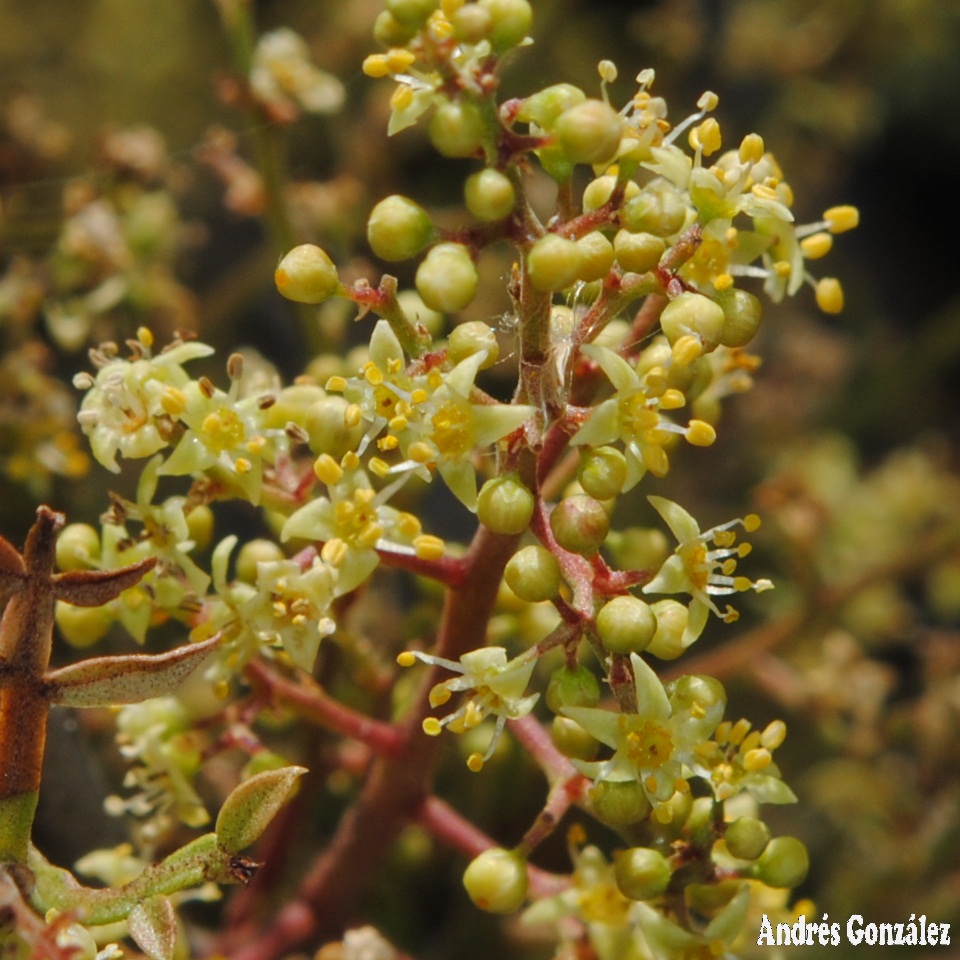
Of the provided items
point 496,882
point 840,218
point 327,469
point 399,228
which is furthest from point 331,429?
point 840,218

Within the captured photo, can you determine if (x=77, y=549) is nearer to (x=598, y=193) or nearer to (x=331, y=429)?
(x=331, y=429)

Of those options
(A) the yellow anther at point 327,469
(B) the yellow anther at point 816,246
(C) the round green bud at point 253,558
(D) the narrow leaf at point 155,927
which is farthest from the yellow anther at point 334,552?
(B) the yellow anther at point 816,246

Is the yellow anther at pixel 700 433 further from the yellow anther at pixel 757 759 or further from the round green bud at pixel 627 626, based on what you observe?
the yellow anther at pixel 757 759

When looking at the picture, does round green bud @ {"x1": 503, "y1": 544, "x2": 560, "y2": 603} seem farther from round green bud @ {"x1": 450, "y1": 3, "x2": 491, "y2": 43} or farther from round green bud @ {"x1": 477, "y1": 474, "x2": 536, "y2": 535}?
round green bud @ {"x1": 450, "y1": 3, "x2": 491, "y2": 43}

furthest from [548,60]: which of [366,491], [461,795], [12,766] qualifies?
[12,766]

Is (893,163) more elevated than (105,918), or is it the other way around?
(105,918)

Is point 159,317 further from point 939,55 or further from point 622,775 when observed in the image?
point 939,55

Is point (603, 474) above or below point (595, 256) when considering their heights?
below
